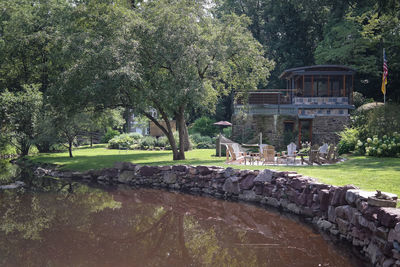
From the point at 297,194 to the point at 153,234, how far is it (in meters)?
4.13

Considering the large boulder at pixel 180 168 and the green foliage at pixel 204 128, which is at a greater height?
the green foliage at pixel 204 128

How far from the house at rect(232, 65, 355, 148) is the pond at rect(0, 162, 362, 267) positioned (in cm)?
1302

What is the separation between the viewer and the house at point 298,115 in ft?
79.0

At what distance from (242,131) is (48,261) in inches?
756

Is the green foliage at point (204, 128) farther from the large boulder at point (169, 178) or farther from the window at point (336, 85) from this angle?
the large boulder at point (169, 178)

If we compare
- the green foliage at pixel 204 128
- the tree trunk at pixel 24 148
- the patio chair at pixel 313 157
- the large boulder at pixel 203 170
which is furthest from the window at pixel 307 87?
the tree trunk at pixel 24 148

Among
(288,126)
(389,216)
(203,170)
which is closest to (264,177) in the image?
(203,170)

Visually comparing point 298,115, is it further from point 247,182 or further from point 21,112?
point 21,112

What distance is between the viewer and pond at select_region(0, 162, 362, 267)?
6.44 meters

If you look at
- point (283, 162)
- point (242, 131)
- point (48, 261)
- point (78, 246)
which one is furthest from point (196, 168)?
point (242, 131)

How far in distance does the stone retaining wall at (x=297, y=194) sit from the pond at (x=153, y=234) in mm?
Answer: 467

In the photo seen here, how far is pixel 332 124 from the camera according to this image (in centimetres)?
2427

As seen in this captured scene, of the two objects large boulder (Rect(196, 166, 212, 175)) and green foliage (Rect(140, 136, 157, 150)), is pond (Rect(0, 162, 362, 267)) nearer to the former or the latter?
large boulder (Rect(196, 166, 212, 175))

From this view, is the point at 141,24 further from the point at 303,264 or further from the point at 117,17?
the point at 303,264
